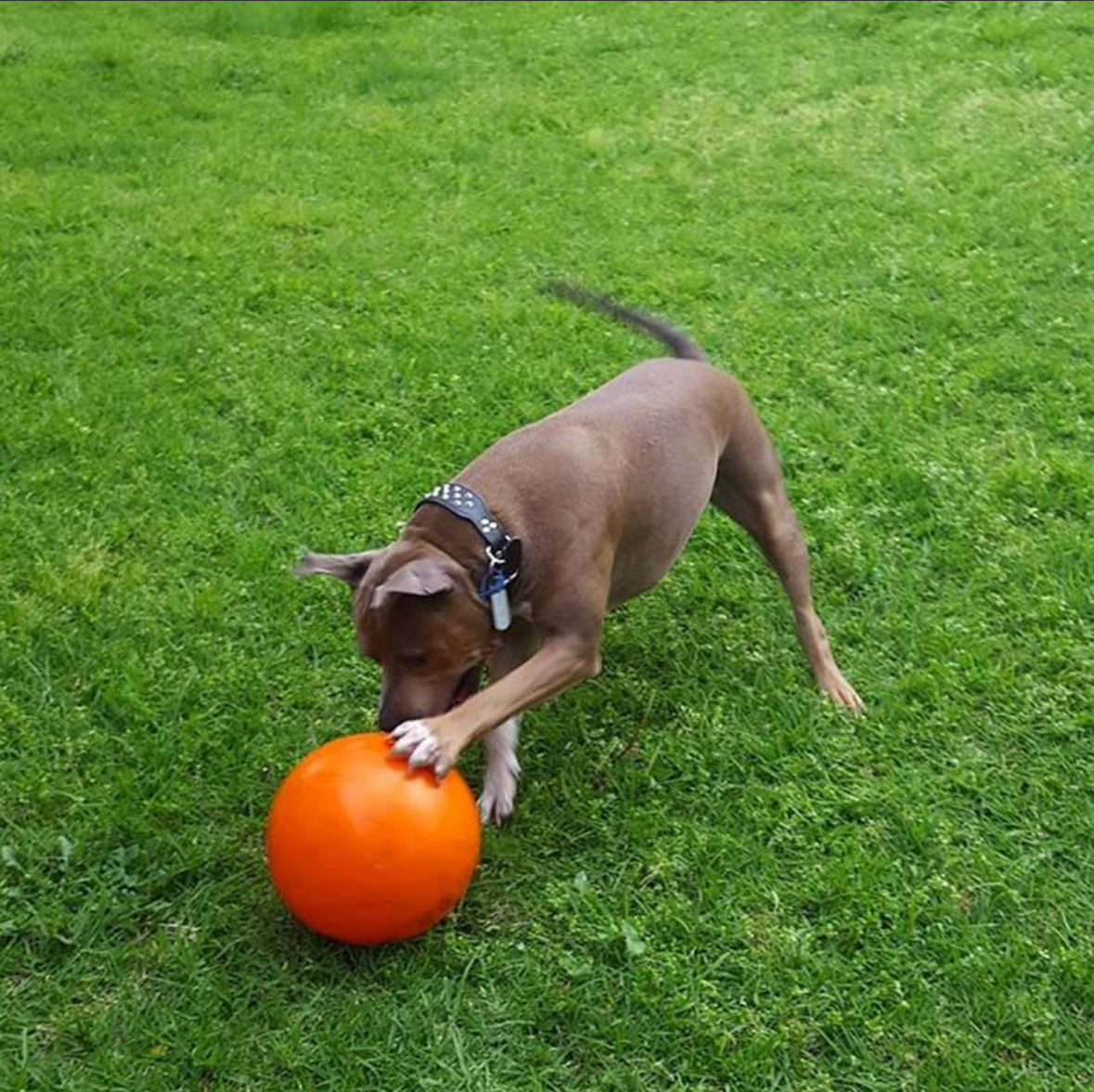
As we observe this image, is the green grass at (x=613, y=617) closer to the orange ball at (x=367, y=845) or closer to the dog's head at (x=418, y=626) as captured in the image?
the orange ball at (x=367, y=845)

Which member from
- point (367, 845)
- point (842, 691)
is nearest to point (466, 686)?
point (367, 845)

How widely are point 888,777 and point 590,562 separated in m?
1.15

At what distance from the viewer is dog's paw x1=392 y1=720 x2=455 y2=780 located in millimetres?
3709

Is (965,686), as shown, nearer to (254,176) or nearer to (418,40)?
(254,176)

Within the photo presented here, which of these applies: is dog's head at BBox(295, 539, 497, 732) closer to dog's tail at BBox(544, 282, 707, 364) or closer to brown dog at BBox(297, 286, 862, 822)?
brown dog at BBox(297, 286, 862, 822)

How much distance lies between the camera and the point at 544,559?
4156 millimetres

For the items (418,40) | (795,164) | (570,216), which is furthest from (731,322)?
(418,40)

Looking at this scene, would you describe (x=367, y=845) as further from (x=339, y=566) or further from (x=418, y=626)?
(x=339, y=566)

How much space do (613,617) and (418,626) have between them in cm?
153

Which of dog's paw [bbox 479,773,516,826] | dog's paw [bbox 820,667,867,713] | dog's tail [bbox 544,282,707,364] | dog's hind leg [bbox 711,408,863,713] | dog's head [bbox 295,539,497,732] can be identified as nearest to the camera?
dog's head [bbox 295,539,497,732]

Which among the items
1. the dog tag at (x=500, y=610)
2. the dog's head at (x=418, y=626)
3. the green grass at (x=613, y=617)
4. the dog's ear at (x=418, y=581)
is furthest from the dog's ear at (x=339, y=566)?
the green grass at (x=613, y=617)

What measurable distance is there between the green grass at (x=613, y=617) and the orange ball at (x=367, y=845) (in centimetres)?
25

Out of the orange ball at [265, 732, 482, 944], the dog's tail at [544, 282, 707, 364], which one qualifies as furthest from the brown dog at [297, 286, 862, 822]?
the dog's tail at [544, 282, 707, 364]

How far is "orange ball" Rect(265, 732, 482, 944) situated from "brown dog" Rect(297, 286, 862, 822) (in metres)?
0.13
